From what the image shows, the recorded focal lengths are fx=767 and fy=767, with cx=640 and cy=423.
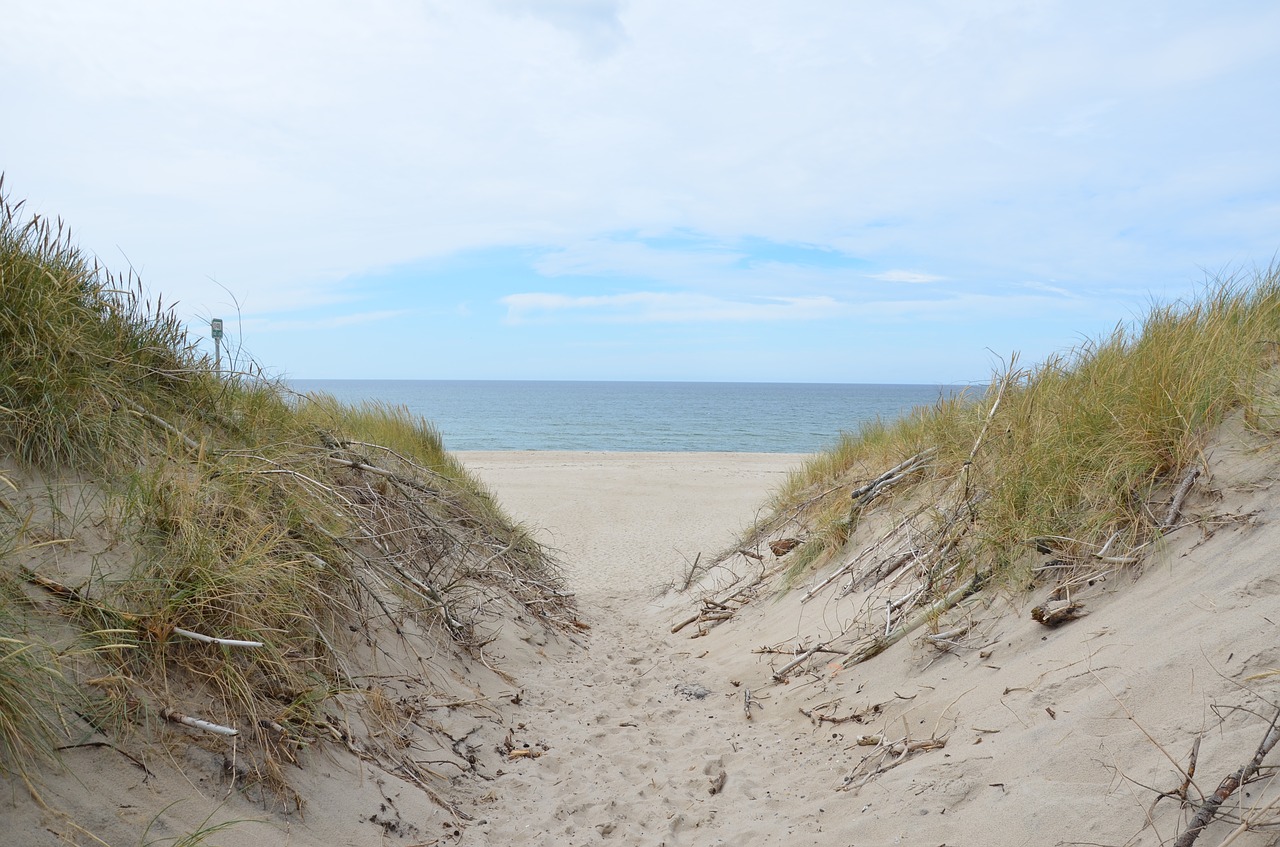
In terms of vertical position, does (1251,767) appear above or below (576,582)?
above

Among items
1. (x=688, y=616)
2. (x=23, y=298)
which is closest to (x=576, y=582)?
(x=688, y=616)

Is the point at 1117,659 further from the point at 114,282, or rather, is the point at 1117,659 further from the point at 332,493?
the point at 114,282

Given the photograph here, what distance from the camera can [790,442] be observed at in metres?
39.4

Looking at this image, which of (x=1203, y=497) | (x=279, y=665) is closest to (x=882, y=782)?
(x=1203, y=497)

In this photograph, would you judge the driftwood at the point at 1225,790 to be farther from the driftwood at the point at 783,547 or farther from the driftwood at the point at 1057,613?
the driftwood at the point at 783,547

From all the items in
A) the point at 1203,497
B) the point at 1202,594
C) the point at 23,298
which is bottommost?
the point at 1202,594

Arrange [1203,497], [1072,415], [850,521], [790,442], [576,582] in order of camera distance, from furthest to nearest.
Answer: [790,442], [576,582], [850,521], [1072,415], [1203,497]

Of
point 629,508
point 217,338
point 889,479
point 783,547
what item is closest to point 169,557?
point 217,338

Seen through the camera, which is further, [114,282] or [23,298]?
[114,282]

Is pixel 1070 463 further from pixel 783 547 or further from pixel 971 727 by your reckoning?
pixel 783 547

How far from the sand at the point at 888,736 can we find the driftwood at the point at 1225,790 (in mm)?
30

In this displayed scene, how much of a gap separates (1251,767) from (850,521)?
14.2ft

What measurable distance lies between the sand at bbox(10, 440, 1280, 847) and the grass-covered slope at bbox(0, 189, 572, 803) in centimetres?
22

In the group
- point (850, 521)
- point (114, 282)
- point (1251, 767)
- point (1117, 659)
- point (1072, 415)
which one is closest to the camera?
point (1251, 767)
